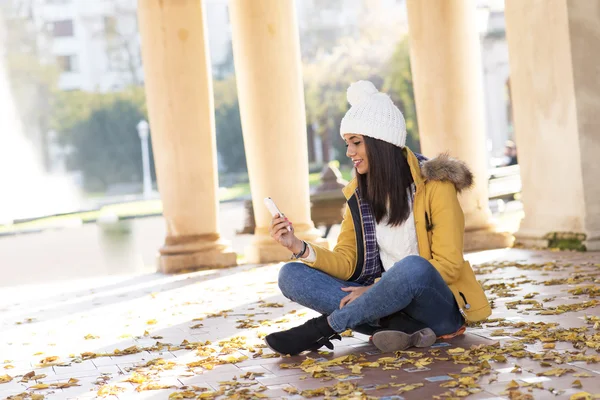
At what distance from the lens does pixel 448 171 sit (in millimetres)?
11039

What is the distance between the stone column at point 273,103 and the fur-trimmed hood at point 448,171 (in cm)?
1587

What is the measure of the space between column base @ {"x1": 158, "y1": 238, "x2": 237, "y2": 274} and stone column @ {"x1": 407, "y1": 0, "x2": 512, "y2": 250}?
6.09 m

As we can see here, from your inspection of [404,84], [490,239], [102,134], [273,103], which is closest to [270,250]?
[273,103]

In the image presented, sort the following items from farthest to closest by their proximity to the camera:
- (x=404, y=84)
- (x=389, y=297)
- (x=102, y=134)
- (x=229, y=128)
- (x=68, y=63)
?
1. (x=68, y=63)
2. (x=229, y=128)
3. (x=102, y=134)
4. (x=404, y=84)
5. (x=389, y=297)

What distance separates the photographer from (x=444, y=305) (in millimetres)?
11125

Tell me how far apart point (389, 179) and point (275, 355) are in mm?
2538

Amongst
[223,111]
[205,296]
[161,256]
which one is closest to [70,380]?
[205,296]

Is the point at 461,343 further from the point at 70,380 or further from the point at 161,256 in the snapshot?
the point at 161,256

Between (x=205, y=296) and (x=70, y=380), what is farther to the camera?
(x=205, y=296)

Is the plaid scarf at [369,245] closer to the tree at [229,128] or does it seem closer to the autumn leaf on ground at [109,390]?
the autumn leaf on ground at [109,390]

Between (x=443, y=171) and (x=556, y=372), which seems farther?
(x=443, y=171)

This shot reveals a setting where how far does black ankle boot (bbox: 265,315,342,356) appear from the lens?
11398mm

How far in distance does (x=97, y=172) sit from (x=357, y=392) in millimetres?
93146

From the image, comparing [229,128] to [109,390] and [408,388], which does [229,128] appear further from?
[408,388]
